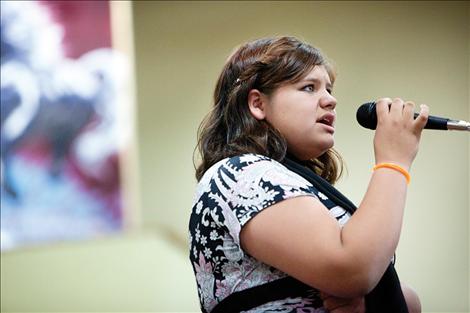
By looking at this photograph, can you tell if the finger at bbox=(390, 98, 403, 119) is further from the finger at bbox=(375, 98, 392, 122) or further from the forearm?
the forearm

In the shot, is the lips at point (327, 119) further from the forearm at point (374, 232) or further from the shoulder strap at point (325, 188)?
the forearm at point (374, 232)

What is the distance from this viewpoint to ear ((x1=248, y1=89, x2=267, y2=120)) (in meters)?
1.11

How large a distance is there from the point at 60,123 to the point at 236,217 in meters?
2.07

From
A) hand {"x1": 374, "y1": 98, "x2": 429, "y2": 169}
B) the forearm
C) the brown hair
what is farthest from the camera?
the brown hair

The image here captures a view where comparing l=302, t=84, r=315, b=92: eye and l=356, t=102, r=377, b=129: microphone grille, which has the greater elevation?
l=302, t=84, r=315, b=92: eye

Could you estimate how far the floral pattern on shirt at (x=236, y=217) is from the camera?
2.98 feet

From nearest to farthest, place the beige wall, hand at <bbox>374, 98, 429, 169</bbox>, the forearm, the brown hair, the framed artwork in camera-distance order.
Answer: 1. the forearm
2. hand at <bbox>374, 98, 429, 169</bbox>
3. the brown hair
4. the framed artwork
5. the beige wall

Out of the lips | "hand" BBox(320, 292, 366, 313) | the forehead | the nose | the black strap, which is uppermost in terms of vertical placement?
the forehead

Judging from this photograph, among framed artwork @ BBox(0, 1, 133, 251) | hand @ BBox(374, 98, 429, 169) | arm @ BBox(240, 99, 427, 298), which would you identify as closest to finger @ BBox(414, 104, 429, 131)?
hand @ BBox(374, 98, 429, 169)

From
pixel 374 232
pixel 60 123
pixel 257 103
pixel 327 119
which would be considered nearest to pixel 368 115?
pixel 327 119

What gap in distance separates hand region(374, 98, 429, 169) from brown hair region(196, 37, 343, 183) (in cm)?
17

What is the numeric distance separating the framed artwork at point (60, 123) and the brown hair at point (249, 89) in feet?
5.80

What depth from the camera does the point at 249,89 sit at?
1.13 metres

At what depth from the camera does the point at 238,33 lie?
3.13m
